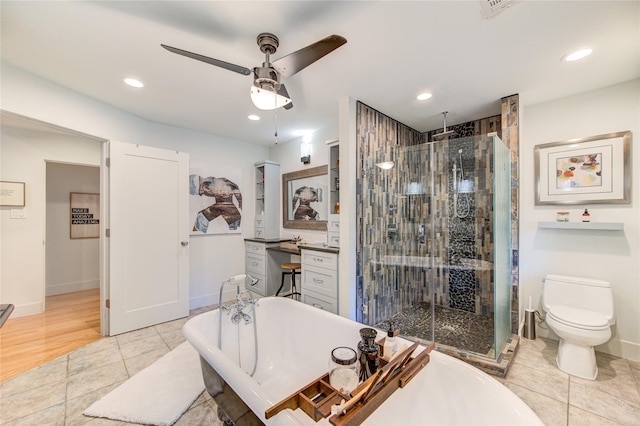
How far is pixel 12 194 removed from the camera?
3330 millimetres

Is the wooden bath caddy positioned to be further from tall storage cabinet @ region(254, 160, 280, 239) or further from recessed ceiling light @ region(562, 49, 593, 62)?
tall storage cabinet @ region(254, 160, 280, 239)

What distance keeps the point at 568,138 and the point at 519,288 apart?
5.21 ft

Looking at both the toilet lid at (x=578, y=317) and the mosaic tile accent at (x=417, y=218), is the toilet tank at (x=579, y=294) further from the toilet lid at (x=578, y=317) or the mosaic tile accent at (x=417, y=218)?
the mosaic tile accent at (x=417, y=218)

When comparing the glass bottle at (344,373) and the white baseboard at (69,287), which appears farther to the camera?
the white baseboard at (69,287)

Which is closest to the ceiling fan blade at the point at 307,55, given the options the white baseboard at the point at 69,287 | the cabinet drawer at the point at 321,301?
the cabinet drawer at the point at 321,301

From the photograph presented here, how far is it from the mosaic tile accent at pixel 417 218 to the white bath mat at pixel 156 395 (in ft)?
5.37

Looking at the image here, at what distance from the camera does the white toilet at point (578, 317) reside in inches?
79.9

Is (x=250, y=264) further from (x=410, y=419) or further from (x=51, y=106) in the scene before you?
(x=410, y=419)

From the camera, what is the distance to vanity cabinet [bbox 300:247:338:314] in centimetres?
278

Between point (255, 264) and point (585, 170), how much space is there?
4105 mm

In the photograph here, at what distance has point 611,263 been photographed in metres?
2.38

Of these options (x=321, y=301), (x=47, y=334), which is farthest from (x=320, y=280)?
(x=47, y=334)

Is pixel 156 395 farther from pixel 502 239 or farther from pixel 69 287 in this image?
pixel 69 287

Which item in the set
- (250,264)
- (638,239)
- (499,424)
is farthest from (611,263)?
(250,264)
